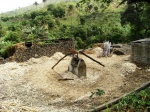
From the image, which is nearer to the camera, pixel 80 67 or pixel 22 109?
pixel 22 109

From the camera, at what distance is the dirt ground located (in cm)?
1291

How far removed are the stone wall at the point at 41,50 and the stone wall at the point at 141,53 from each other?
7.22 metres

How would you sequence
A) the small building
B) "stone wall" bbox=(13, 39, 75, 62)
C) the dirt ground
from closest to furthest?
the dirt ground, the small building, "stone wall" bbox=(13, 39, 75, 62)

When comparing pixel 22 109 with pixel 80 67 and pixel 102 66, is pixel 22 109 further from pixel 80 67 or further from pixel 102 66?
pixel 102 66

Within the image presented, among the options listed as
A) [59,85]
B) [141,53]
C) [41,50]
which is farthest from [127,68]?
[41,50]

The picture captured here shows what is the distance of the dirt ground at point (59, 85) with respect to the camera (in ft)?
42.4

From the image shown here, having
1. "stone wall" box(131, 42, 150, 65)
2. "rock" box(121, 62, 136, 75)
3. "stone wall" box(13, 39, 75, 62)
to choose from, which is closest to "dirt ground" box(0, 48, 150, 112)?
"rock" box(121, 62, 136, 75)

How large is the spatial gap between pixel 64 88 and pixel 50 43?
33.0 feet

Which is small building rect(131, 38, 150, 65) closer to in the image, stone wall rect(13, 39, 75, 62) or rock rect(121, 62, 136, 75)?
rock rect(121, 62, 136, 75)

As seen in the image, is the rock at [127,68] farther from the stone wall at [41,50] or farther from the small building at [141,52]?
the stone wall at [41,50]

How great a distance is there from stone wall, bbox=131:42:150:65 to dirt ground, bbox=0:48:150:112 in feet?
2.18

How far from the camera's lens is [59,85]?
54.0 feet

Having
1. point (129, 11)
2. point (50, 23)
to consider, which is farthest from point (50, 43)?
point (50, 23)

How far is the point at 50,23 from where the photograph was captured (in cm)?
7775
